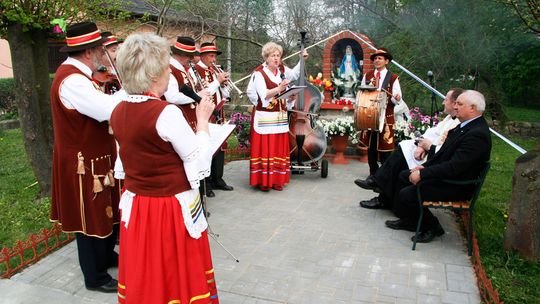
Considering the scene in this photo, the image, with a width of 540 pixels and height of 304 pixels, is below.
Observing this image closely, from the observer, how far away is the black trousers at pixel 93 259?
3.42 m

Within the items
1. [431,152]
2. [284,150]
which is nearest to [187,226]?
[431,152]

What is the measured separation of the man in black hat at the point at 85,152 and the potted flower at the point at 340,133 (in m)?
4.90

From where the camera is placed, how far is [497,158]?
9.29 metres

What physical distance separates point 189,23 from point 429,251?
10.2m

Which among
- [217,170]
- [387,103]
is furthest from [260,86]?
[387,103]

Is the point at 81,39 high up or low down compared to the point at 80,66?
up

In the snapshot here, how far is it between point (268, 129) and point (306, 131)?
81 centimetres

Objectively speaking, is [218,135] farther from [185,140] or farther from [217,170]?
[217,170]

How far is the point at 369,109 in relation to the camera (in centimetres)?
616

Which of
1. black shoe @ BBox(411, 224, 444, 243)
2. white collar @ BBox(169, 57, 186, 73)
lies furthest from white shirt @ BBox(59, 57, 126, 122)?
black shoe @ BBox(411, 224, 444, 243)

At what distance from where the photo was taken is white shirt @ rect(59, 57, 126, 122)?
3.03 m

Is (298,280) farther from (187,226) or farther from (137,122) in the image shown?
(137,122)

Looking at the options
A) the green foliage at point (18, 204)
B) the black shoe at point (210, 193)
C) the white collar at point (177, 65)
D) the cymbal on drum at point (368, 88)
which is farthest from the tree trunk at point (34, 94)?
the cymbal on drum at point (368, 88)

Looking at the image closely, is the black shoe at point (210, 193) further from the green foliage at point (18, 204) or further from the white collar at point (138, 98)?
the white collar at point (138, 98)
